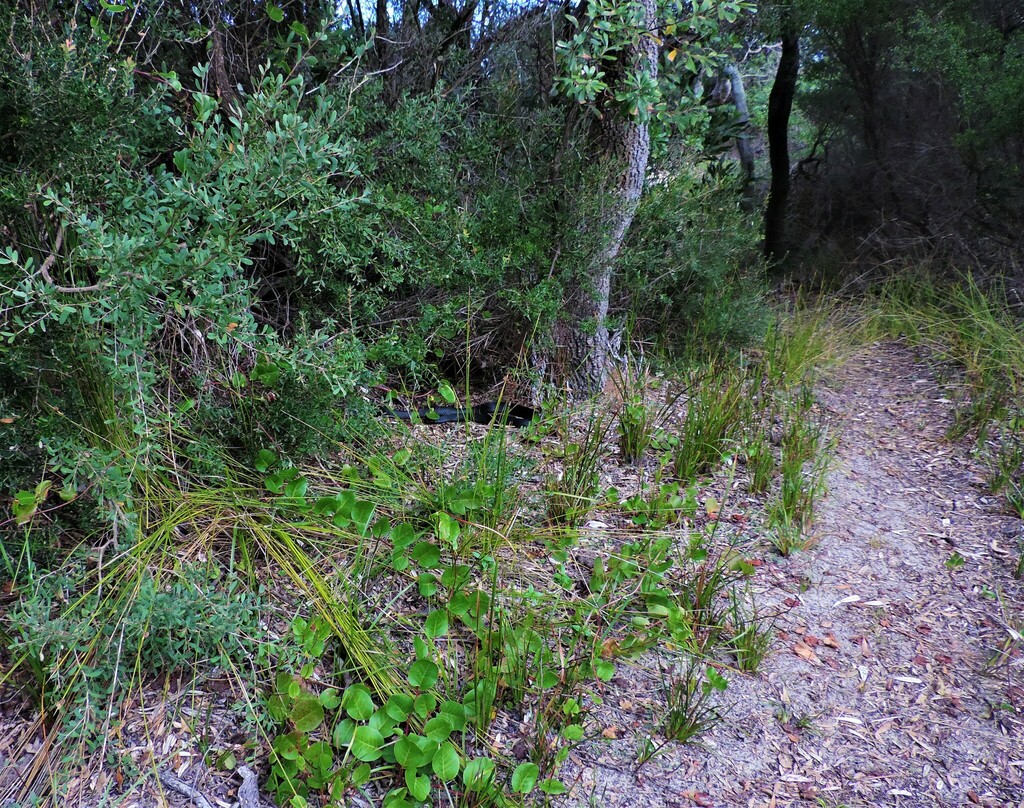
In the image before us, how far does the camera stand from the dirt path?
2076 millimetres

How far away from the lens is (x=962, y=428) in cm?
406

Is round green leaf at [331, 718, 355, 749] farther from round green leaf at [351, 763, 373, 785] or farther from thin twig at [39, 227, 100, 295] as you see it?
thin twig at [39, 227, 100, 295]

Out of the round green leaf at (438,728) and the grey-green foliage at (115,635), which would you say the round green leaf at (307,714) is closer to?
the grey-green foliage at (115,635)

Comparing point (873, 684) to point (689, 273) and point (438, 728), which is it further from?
point (689, 273)

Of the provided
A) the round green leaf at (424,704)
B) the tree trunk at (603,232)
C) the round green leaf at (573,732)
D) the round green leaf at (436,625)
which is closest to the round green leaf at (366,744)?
the round green leaf at (424,704)

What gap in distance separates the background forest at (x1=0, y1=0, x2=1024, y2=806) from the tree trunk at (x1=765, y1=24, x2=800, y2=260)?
90 centimetres

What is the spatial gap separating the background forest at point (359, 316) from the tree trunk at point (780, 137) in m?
0.90

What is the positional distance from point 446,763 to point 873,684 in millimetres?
1479

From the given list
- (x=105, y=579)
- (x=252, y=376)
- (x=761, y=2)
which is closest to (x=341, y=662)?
(x=105, y=579)

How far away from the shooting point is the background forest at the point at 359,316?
6.57 feet

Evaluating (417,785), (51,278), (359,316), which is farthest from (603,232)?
(417,785)

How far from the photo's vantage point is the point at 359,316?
3209mm

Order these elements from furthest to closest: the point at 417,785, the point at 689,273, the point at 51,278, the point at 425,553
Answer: the point at 689,273
the point at 425,553
the point at 51,278
the point at 417,785

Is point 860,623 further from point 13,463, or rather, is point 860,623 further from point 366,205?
point 13,463
